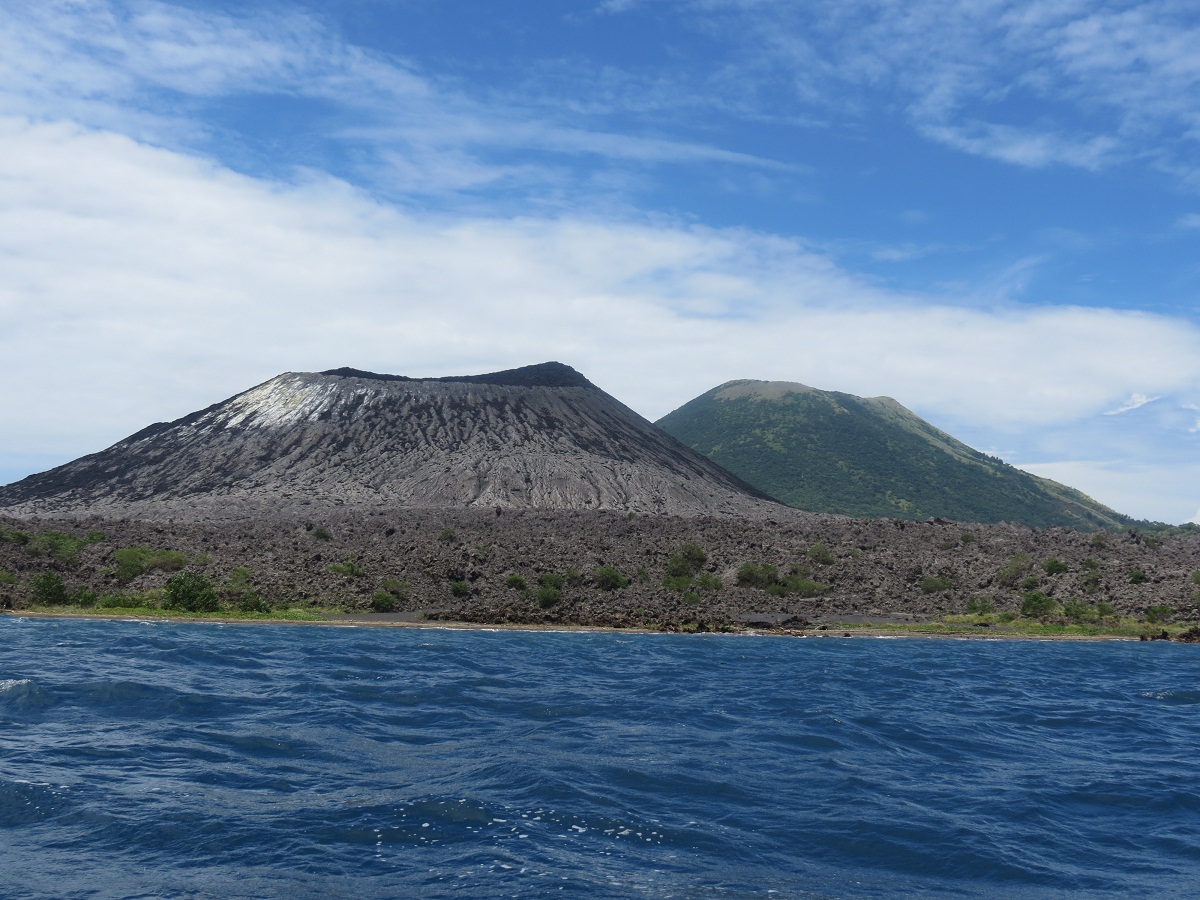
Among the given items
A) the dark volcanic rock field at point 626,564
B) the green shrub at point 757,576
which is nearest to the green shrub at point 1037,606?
the dark volcanic rock field at point 626,564

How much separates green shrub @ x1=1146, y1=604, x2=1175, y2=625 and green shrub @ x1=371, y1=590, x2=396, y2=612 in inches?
1740

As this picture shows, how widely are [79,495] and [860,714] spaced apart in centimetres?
9700

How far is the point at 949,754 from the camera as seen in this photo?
19.7 metres

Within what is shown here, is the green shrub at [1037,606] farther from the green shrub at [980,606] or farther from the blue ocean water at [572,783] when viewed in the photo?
the blue ocean water at [572,783]

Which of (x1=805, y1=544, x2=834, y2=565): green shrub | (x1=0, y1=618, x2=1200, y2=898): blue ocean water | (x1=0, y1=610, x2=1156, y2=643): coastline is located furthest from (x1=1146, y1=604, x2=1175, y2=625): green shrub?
(x1=0, y1=618, x2=1200, y2=898): blue ocean water

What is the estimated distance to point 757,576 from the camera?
211 ft

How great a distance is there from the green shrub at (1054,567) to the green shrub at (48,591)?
199 feet

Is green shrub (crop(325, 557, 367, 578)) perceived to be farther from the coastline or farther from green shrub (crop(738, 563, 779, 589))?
green shrub (crop(738, 563, 779, 589))

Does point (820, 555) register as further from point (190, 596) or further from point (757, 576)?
point (190, 596)

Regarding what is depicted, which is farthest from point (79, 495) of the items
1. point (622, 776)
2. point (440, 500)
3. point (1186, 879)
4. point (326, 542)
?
point (1186, 879)

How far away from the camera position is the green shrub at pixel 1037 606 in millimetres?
58000

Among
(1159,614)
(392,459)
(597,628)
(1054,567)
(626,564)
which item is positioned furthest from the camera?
(392,459)

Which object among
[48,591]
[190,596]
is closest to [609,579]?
[190,596]

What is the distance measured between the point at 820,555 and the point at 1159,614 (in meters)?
20.8
